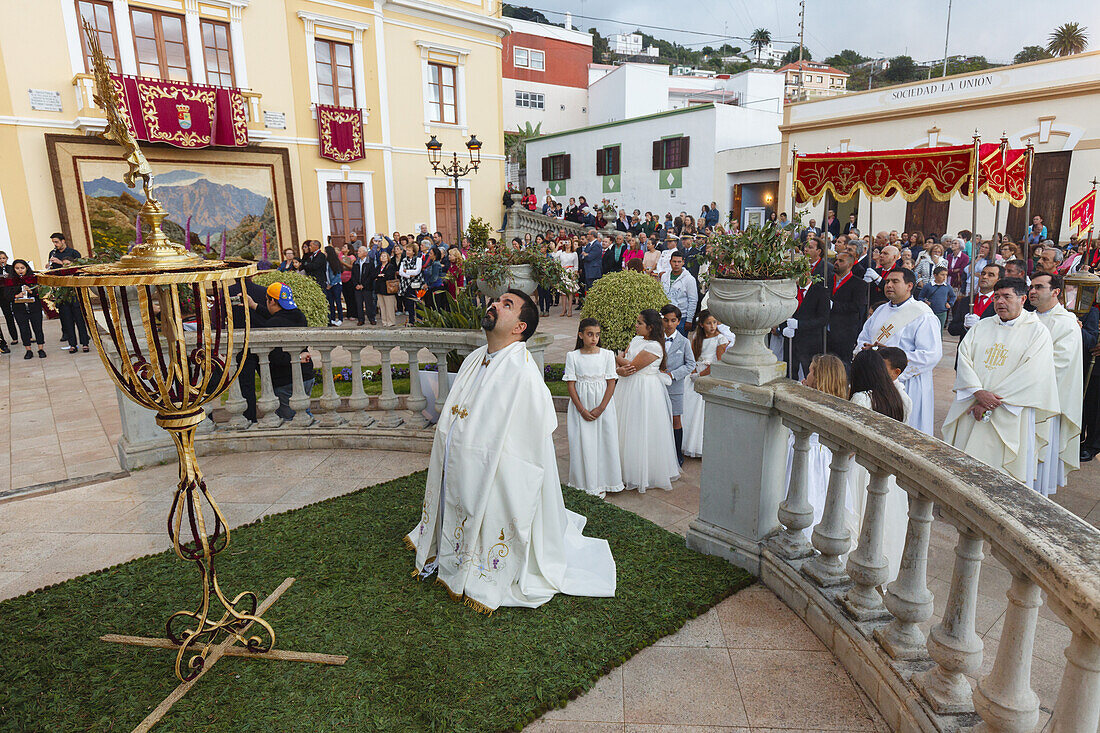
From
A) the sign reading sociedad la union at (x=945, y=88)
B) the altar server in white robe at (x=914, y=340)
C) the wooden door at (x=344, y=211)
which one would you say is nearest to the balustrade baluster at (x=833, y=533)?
the altar server in white robe at (x=914, y=340)

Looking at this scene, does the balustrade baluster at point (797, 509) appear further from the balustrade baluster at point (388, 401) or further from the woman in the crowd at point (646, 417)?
the balustrade baluster at point (388, 401)

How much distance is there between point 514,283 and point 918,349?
3998mm

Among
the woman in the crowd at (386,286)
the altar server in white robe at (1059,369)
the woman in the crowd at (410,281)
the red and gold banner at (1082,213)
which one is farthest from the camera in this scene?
the woman in the crowd at (386,286)

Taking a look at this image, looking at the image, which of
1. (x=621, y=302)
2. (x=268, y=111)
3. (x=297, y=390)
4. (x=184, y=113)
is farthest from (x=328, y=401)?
(x=268, y=111)

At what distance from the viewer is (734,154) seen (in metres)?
25.4

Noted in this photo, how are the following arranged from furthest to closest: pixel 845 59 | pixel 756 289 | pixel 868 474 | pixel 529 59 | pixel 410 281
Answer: pixel 845 59
pixel 529 59
pixel 410 281
pixel 868 474
pixel 756 289

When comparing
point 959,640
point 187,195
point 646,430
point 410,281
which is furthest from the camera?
point 187,195

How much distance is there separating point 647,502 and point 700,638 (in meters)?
2.13

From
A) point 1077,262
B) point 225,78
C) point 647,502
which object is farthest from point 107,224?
point 1077,262

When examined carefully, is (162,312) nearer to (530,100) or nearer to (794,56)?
(530,100)

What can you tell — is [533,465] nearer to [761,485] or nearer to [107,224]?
[761,485]

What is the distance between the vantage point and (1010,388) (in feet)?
16.6

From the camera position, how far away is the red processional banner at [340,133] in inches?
731

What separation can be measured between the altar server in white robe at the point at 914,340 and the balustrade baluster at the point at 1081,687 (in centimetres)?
441
